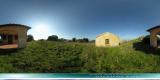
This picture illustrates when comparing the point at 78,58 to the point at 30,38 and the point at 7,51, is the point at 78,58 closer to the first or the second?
the point at 30,38

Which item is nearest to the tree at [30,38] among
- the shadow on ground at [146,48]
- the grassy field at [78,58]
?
the grassy field at [78,58]

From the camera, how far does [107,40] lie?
9.70 feet

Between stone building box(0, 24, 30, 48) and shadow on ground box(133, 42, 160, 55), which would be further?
shadow on ground box(133, 42, 160, 55)

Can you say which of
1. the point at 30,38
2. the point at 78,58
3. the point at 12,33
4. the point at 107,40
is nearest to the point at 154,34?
the point at 107,40

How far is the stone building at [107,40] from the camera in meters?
2.95

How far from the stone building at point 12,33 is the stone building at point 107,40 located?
0.63 metres

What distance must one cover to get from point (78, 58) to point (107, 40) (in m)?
0.31

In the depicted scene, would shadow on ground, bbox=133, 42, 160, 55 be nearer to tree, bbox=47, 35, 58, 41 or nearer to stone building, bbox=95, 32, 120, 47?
stone building, bbox=95, 32, 120, 47

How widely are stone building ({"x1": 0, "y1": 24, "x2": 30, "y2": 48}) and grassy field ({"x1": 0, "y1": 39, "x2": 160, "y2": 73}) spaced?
0.31 feet

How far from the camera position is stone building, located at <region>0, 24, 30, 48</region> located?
115 inches

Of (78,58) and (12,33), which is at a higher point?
(12,33)

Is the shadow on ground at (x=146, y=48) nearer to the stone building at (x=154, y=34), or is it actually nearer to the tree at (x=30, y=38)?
the stone building at (x=154, y=34)

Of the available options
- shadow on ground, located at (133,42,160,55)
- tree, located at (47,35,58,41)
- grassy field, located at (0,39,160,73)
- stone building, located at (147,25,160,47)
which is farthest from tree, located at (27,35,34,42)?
stone building, located at (147,25,160,47)

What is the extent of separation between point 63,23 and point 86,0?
0.93 ft
